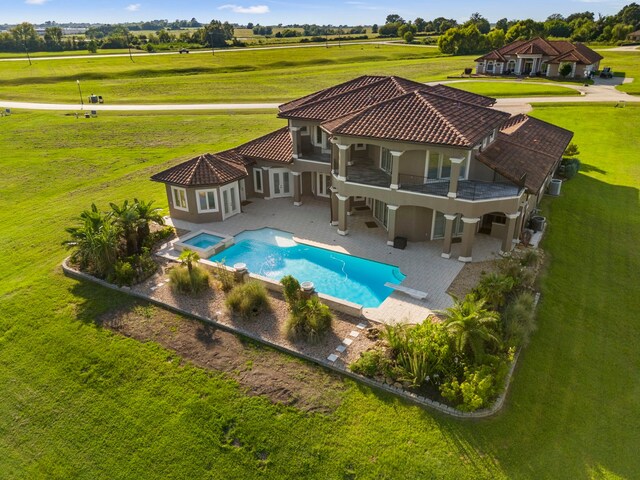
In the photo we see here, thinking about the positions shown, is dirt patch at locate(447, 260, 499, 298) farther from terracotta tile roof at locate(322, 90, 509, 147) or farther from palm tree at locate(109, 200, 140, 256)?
palm tree at locate(109, 200, 140, 256)

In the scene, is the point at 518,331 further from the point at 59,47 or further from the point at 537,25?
the point at 59,47

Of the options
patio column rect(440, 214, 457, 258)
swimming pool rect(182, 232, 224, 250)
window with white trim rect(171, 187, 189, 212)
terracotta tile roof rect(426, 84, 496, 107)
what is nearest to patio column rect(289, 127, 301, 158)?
window with white trim rect(171, 187, 189, 212)

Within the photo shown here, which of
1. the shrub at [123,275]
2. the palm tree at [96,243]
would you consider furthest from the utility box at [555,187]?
the palm tree at [96,243]

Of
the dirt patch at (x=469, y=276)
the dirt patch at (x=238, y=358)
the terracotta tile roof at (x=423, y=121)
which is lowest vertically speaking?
the dirt patch at (x=238, y=358)

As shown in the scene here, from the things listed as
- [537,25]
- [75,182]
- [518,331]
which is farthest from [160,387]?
[537,25]

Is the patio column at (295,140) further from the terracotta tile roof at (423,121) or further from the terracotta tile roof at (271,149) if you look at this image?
the terracotta tile roof at (423,121)
